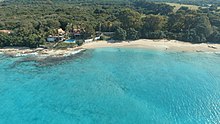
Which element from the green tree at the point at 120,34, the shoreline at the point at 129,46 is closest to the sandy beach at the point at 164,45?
the shoreline at the point at 129,46

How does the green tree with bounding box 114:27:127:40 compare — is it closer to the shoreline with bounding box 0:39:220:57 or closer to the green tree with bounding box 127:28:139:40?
the green tree with bounding box 127:28:139:40

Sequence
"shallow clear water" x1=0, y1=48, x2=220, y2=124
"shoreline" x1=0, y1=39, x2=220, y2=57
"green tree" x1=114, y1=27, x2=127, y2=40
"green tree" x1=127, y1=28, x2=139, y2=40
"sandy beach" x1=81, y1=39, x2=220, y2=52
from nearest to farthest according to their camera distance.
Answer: "shallow clear water" x1=0, y1=48, x2=220, y2=124
"shoreline" x1=0, y1=39, x2=220, y2=57
"sandy beach" x1=81, y1=39, x2=220, y2=52
"green tree" x1=114, y1=27, x2=127, y2=40
"green tree" x1=127, y1=28, x2=139, y2=40

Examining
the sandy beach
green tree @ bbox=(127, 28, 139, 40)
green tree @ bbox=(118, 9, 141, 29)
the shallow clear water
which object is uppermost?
green tree @ bbox=(118, 9, 141, 29)

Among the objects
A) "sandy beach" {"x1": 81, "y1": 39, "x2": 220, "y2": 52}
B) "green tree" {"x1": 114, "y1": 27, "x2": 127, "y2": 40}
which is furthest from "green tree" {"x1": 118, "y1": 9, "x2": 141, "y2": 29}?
"sandy beach" {"x1": 81, "y1": 39, "x2": 220, "y2": 52}

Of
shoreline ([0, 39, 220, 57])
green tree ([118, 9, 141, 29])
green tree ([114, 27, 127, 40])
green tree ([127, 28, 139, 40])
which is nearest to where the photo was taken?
shoreline ([0, 39, 220, 57])

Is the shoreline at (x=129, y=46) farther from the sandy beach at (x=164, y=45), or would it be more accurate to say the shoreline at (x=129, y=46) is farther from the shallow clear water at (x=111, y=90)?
the shallow clear water at (x=111, y=90)

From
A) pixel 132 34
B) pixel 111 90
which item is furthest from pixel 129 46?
pixel 111 90

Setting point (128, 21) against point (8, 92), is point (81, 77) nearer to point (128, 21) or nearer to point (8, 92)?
point (8, 92)
